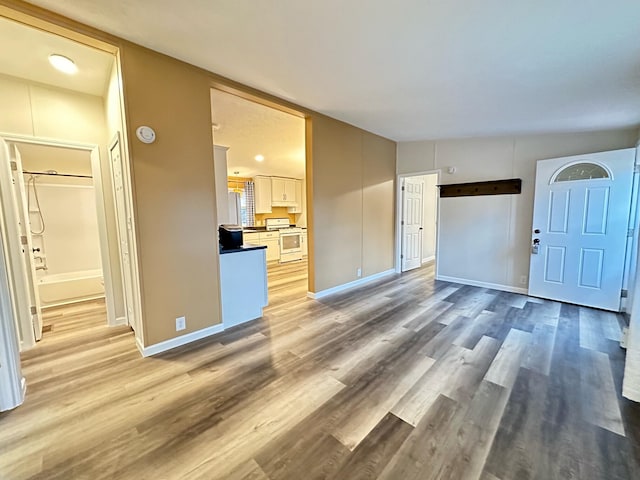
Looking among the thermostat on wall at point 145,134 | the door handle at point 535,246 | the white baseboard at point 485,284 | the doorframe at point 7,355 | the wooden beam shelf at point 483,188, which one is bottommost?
→ the white baseboard at point 485,284

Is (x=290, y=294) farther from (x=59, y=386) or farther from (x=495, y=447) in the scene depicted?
(x=495, y=447)

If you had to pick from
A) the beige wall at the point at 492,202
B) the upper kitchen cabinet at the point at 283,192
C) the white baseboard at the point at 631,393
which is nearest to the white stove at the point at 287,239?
the upper kitchen cabinet at the point at 283,192

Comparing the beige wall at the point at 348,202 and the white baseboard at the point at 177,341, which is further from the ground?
the beige wall at the point at 348,202

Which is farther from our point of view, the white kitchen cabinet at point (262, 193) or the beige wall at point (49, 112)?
the white kitchen cabinet at point (262, 193)

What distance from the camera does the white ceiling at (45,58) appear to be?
2.02 metres

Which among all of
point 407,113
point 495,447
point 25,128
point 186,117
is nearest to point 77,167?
point 25,128

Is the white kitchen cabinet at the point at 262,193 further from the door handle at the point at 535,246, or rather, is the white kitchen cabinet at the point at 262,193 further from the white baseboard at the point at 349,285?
the door handle at the point at 535,246

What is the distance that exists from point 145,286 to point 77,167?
3255mm

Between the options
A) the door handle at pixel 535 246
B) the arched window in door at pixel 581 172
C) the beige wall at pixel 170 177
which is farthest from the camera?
the door handle at pixel 535 246

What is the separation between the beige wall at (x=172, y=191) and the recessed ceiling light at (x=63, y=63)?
0.65 meters

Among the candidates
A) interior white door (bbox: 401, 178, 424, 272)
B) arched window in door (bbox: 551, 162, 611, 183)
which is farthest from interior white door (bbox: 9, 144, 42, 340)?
arched window in door (bbox: 551, 162, 611, 183)

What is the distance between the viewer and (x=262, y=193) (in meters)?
7.45

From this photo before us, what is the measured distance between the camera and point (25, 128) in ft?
8.43

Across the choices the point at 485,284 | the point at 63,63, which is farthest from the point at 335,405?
the point at 485,284
